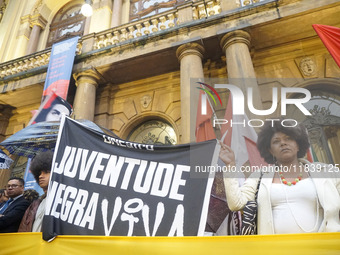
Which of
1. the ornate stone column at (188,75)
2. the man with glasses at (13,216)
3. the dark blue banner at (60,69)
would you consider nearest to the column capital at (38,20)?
the dark blue banner at (60,69)

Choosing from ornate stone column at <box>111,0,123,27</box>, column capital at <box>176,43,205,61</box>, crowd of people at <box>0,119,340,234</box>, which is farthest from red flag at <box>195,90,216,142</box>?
ornate stone column at <box>111,0,123,27</box>

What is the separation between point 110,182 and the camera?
275cm

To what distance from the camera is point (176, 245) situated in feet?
6.74

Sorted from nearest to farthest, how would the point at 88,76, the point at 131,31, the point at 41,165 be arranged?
1. the point at 41,165
2. the point at 88,76
3. the point at 131,31

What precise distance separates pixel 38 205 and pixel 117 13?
10089 millimetres

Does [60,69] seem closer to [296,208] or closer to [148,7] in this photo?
[148,7]

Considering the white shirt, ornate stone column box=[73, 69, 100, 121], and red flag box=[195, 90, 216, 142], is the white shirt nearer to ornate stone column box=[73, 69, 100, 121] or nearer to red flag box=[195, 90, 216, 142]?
red flag box=[195, 90, 216, 142]

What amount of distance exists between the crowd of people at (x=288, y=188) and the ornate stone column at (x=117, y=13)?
32.9 ft

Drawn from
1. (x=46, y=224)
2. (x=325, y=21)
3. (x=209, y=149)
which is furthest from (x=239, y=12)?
(x=46, y=224)

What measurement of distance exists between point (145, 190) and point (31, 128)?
14.9ft

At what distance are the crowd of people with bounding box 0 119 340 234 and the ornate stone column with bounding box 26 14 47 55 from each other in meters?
13.6

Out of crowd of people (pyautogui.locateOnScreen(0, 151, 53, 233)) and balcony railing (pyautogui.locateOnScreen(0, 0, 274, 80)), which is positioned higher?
balcony railing (pyautogui.locateOnScreen(0, 0, 274, 80))

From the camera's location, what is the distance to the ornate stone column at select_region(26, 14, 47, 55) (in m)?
12.7

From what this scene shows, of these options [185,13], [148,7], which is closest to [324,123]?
[185,13]
